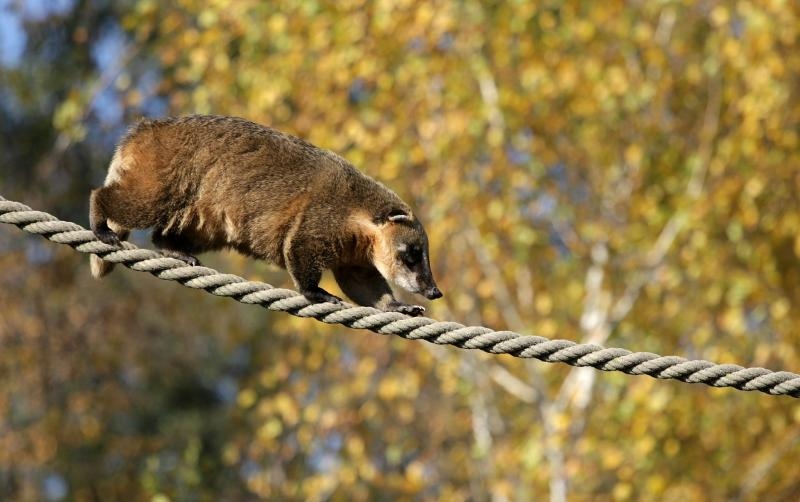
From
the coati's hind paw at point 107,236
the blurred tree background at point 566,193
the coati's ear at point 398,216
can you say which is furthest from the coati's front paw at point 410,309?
the blurred tree background at point 566,193

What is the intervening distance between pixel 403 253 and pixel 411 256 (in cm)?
6

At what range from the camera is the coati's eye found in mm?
5531

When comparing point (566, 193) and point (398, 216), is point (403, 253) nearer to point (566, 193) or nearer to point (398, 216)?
point (398, 216)

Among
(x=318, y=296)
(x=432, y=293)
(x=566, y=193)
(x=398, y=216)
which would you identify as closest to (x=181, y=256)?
(x=318, y=296)

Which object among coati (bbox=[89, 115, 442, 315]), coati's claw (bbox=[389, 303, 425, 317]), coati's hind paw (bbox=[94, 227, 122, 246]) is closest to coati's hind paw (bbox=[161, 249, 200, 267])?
coati (bbox=[89, 115, 442, 315])

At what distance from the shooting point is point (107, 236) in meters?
4.77

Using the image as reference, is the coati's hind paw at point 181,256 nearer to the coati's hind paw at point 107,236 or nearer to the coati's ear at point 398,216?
the coati's hind paw at point 107,236

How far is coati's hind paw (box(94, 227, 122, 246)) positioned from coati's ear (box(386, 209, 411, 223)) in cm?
129

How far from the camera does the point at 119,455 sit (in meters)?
16.6

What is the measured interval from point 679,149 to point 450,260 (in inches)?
83.7

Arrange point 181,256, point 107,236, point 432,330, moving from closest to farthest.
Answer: point 432,330
point 107,236
point 181,256

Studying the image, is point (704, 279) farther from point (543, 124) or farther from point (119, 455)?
point (119, 455)

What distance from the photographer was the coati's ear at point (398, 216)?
18.0ft

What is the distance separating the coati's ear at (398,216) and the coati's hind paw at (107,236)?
1291mm
